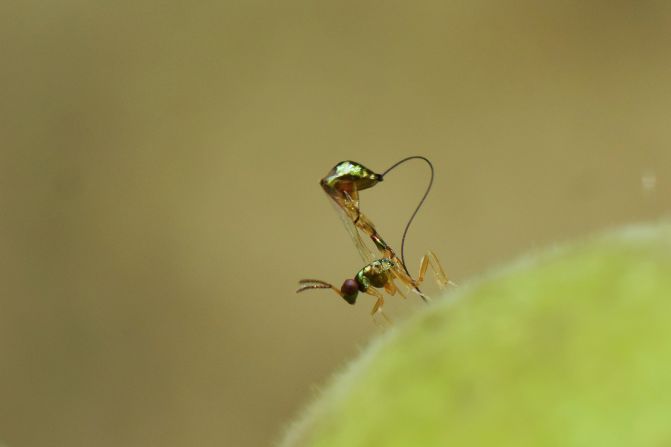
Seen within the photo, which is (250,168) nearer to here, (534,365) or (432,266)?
(432,266)

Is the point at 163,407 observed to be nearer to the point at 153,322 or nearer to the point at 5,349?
the point at 153,322

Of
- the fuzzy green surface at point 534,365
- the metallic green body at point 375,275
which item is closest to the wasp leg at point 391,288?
the metallic green body at point 375,275

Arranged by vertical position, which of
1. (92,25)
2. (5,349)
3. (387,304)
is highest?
(92,25)

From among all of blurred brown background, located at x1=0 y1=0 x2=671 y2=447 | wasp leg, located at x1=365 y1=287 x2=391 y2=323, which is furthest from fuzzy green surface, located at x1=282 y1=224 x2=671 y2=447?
blurred brown background, located at x1=0 y1=0 x2=671 y2=447

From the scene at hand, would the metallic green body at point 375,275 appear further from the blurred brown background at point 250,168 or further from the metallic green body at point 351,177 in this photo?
the blurred brown background at point 250,168

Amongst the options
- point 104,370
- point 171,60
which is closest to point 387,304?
point 104,370

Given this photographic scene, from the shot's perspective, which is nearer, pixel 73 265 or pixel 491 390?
pixel 491 390
